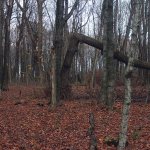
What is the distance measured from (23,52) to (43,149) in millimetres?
47854

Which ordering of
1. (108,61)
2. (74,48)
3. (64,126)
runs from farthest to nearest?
1. (74,48)
2. (108,61)
3. (64,126)

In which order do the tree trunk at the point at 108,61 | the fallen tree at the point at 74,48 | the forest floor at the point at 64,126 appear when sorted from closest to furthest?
the forest floor at the point at 64,126, the tree trunk at the point at 108,61, the fallen tree at the point at 74,48

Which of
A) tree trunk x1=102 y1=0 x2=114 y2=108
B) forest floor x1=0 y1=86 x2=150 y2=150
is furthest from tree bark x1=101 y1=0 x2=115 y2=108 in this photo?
forest floor x1=0 y1=86 x2=150 y2=150

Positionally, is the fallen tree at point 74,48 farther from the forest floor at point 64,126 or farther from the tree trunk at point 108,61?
the tree trunk at point 108,61

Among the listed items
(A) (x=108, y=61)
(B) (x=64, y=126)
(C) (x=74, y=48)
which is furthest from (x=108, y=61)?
(B) (x=64, y=126)

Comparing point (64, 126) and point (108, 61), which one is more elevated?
point (108, 61)

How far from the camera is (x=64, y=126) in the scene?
13.9 meters

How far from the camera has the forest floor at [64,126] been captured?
11.3m

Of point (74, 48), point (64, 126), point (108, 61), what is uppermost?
point (74, 48)

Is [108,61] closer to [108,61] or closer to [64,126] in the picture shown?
[108,61]

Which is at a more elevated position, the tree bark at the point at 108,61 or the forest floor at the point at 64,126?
the tree bark at the point at 108,61

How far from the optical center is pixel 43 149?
1077 centimetres

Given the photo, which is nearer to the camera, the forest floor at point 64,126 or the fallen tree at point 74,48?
the forest floor at point 64,126

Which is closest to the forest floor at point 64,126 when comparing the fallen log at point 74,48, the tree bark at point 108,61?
the tree bark at point 108,61
